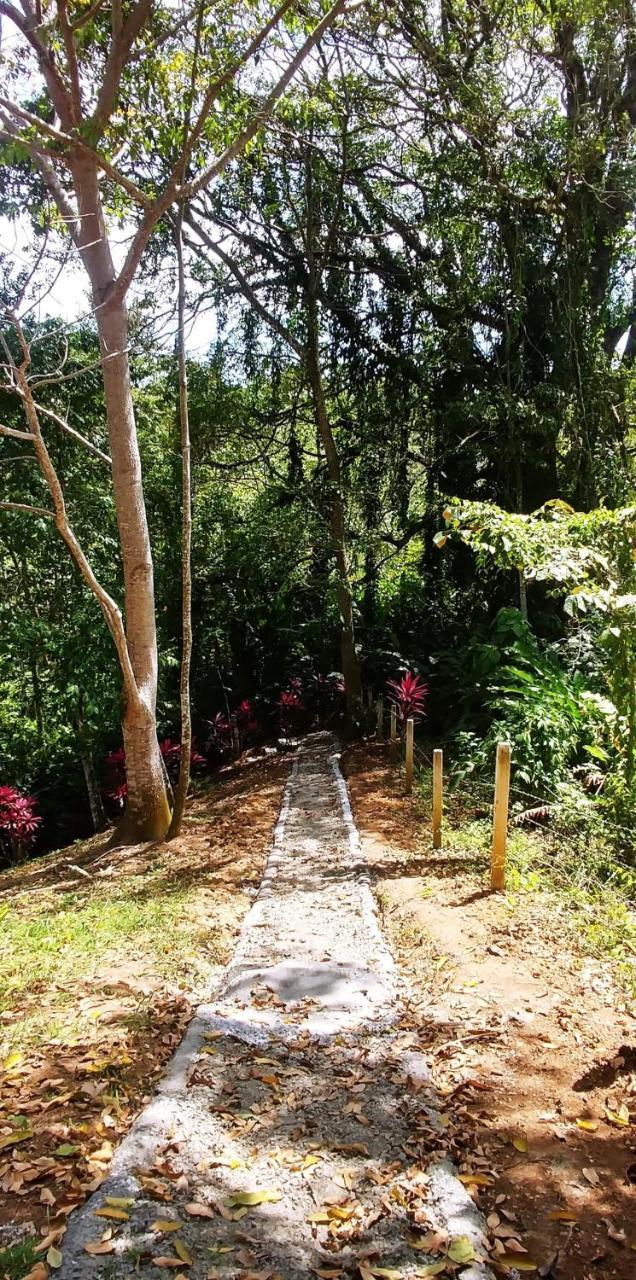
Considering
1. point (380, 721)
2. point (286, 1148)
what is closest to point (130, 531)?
point (286, 1148)

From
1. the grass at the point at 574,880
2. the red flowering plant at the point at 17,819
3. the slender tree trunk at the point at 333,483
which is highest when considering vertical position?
the slender tree trunk at the point at 333,483

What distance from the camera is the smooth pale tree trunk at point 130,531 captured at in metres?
6.44

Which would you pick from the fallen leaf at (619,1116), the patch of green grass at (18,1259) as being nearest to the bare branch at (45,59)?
the patch of green grass at (18,1259)

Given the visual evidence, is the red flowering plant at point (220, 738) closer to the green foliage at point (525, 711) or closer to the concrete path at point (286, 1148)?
A: the green foliage at point (525, 711)

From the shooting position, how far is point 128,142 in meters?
6.88

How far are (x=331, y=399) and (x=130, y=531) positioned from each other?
7201 mm

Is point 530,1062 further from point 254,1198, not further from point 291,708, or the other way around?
point 291,708

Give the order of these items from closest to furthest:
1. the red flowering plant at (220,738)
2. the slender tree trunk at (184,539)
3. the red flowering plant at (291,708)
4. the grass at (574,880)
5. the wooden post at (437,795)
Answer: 1. the grass at (574,880)
2. the wooden post at (437,795)
3. the slender tree trunk at (184,539)
4. the red flowering plant at (220,738)
5. the red flowering plant at (291,708)

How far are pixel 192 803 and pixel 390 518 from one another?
6.64 m

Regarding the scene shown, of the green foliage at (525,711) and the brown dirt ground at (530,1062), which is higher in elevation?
the green foliage at (525,711)

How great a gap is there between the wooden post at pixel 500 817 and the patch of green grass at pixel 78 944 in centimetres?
196

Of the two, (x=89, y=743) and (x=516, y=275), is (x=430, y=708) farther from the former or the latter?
(x=516, y=275)

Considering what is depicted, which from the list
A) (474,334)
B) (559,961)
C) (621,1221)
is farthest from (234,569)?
(621,1221)

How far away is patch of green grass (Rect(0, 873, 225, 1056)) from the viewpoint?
141 inches
